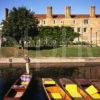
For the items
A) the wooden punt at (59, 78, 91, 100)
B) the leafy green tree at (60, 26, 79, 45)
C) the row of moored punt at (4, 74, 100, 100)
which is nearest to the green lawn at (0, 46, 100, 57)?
the leafy green tree at (60, 26, 79, 45)

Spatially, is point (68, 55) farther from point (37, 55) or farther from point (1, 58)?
point (1, 58)

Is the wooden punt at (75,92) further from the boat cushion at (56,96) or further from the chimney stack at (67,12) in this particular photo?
the chimney stack at (67,12)

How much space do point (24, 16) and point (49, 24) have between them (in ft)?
102

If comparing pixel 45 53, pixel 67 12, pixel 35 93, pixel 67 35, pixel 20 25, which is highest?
pixel 67 12

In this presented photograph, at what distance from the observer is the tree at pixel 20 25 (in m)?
61.9

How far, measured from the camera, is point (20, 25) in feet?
204

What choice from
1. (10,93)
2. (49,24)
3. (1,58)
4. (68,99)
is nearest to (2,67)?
(1,58)

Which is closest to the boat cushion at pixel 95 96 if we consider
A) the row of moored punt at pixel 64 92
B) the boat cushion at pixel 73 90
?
the row of moored punt at pixel 64 92

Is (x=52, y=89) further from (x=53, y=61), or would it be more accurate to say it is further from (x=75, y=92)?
(x=53, y=61)

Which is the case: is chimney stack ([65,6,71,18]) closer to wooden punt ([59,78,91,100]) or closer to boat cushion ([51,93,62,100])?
wooden punt ([59,78,91,100])

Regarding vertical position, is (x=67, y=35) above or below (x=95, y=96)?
above

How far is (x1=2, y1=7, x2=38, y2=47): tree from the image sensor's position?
6188 cm

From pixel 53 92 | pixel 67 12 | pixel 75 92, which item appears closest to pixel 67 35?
pixel 67 12

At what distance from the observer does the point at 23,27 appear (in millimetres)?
61688
